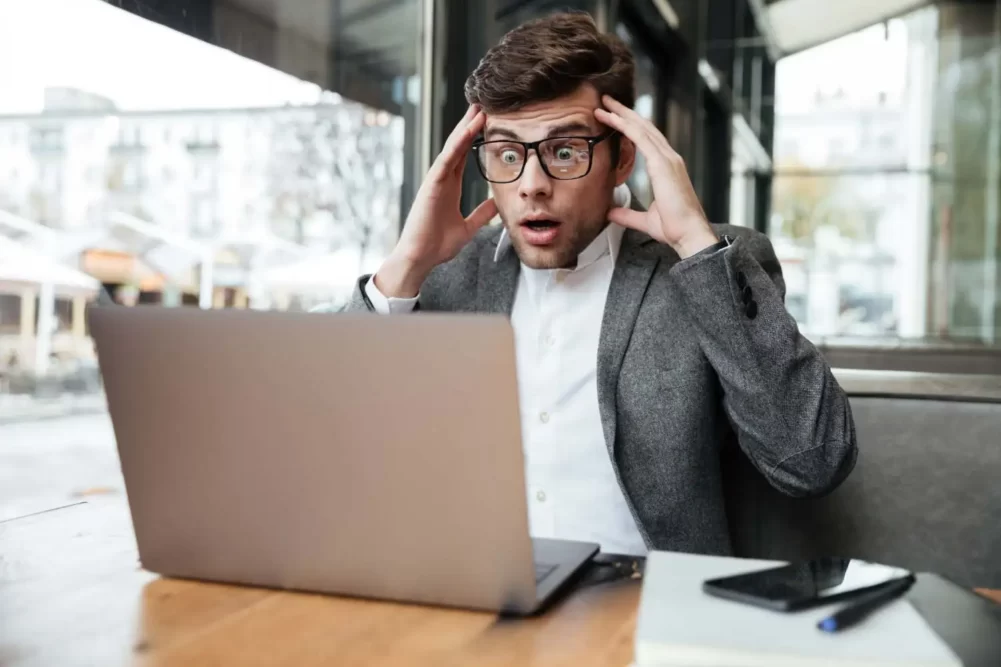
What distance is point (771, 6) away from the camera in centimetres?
720

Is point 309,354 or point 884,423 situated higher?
point 309,354

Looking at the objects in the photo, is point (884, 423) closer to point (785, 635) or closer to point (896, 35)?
point (785, 635)

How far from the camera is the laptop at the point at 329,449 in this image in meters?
0.67

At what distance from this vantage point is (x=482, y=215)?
1.54 m

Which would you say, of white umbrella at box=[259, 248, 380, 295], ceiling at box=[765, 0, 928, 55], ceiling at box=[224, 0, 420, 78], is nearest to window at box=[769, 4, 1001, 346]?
ceiling at box=[765, 0, 928, 55]

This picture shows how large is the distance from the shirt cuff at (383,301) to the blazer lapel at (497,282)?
136 millimetres

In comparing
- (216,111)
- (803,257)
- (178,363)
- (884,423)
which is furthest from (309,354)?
(803,257)

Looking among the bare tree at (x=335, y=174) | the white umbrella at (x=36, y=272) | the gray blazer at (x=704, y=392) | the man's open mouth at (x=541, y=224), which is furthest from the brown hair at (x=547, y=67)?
the white umbrella at (x=36, y=272)

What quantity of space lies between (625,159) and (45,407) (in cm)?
98

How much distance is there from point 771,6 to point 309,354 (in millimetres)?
7351

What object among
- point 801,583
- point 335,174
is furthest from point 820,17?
point 801,583

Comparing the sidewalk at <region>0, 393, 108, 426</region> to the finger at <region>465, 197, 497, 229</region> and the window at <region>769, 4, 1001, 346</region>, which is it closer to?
the finger at <region>465, 197, 497, 229</region>

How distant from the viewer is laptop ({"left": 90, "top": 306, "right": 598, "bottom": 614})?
0.67 metres

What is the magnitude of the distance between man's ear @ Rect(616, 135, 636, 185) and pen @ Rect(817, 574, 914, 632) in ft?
3.10
